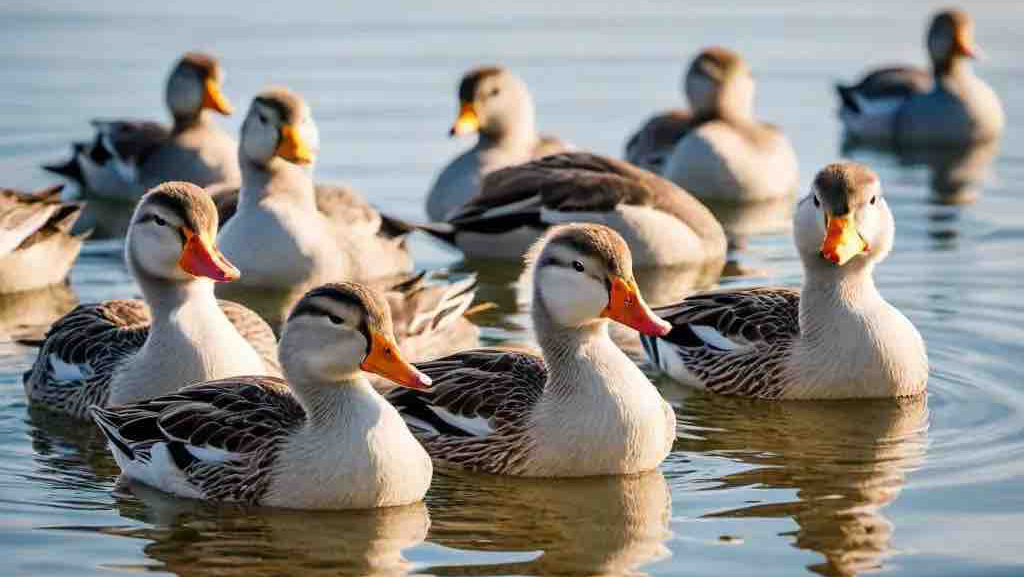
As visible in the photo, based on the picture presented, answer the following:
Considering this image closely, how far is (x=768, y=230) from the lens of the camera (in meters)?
19.2

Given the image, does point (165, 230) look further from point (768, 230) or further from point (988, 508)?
point (768, 230)

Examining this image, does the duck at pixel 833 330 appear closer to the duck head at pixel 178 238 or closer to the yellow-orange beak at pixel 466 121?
the duck head at pixel 178 238

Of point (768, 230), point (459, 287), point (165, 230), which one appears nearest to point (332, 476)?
point (165, 230)

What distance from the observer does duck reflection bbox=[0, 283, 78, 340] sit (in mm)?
15000

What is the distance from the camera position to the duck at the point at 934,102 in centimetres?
2362

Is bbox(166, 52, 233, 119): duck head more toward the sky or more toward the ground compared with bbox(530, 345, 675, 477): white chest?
more toward the sky

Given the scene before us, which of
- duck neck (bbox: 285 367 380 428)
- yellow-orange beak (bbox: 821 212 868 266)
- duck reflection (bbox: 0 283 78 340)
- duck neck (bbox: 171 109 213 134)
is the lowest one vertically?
duck reflection (bbox: 0 283 78 340)

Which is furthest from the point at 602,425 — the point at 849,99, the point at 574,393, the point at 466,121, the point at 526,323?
the point at 849,99

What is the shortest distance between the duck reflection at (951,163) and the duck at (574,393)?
9.77 metres

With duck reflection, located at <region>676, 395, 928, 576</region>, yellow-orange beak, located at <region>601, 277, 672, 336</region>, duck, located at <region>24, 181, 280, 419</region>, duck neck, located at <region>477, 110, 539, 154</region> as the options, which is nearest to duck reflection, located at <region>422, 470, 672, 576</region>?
duck reflection, located at <region>676, 395, 928, 576</region>

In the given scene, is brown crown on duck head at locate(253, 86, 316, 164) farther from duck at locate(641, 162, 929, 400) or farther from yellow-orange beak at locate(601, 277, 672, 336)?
yellow-orange beak at locate(601, 277, 672, 336)

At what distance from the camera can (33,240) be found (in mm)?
16250

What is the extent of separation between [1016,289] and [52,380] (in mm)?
7389

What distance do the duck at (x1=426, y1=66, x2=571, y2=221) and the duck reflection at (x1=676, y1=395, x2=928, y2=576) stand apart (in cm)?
664
